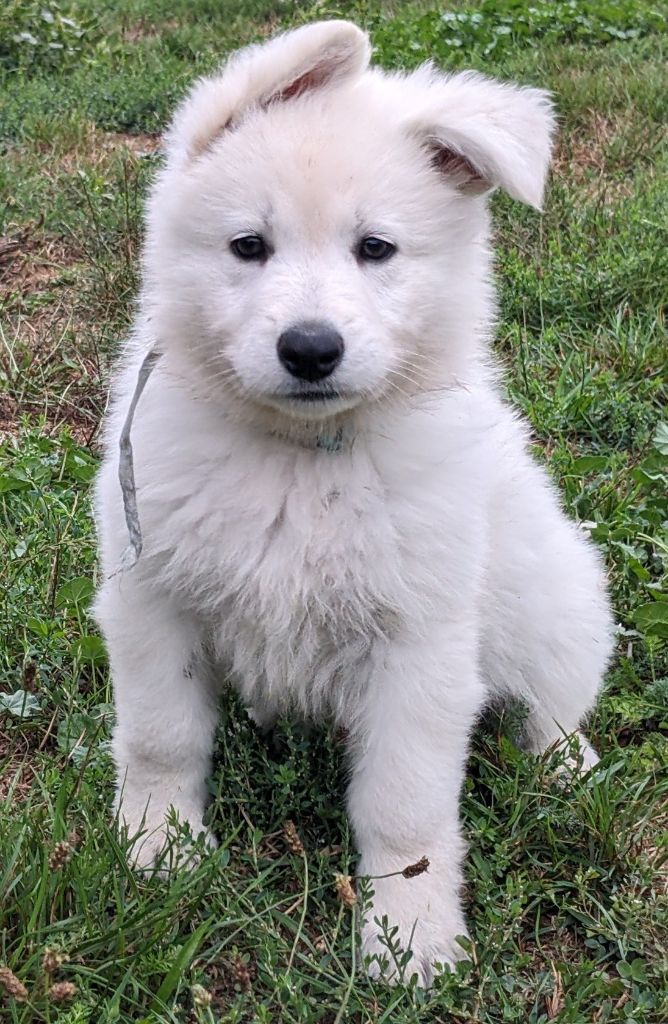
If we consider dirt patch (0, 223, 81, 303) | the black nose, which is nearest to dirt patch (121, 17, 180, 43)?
dirt patch (0, 223, 81, 303)

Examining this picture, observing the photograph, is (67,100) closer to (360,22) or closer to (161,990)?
(360,22)

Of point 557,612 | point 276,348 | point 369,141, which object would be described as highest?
point 369,141

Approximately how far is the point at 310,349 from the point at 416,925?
1314 mm

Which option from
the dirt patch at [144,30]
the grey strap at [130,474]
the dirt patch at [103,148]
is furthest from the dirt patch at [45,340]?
the dirt patch at [144,30]

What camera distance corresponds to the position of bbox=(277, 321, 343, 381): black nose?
2.14 metres

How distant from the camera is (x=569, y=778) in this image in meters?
2.89

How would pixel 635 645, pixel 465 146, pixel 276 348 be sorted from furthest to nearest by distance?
pixel 635 645, pixel 465 146, pixel 276 348

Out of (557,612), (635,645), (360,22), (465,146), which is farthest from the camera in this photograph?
(360,22)

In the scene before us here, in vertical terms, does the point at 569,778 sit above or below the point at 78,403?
above

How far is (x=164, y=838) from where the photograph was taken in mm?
2676

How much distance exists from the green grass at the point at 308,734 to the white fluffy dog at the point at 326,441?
0.51ft

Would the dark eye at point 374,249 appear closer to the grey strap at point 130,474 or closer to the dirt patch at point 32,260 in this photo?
the grey strap at point 130,474

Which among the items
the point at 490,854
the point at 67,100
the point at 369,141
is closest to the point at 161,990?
the point at 490,854

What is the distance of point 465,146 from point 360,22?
7.60 m
